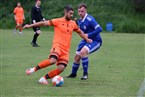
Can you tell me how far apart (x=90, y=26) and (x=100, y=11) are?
27.9 m

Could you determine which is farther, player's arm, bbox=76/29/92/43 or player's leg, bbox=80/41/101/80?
player's leg, bbox=80/41/101/80

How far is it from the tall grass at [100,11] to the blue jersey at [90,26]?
2552cm

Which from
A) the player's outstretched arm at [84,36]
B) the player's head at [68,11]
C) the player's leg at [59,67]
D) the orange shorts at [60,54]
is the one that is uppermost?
the player's head at [68,11]

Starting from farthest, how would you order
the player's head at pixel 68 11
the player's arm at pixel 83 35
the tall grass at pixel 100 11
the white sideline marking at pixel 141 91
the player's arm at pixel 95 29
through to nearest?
the tall grass at pixel 100 11 → the player's arm at pixel 95 29 → the player's arm at pixel 83 35 → the player's head at pixel 68 11 → the white sideline marking at pixel 141 91

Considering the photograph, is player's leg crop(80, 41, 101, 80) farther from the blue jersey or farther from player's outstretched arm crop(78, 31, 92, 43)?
player's outstretched arm crop(78, 31, 92, 43)

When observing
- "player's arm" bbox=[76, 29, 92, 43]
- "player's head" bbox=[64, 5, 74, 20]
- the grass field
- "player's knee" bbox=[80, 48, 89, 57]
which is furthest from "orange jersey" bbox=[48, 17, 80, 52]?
"player's knee" bbox=[80, 48, 89, 57]

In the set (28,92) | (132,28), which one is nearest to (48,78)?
(28,92)

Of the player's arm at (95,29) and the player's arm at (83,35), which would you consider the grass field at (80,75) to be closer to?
the player's arm at (83,35)

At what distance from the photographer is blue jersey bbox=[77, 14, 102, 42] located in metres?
11.3

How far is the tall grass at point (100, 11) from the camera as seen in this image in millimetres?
38031

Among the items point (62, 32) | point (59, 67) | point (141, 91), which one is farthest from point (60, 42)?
point (141, 91)

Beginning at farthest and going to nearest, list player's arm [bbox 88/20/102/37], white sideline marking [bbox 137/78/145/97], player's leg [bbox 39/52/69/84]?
1. player's arm [bbox 88/20/102/37]
2. player's leg [bbox 39/52/69/84]
3. white sideline marking [bbox 137/78/145/97]

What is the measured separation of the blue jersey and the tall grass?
25516 millimetres

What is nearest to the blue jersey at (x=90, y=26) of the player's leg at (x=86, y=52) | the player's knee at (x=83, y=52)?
the player's leg at (x=86, y=52)
